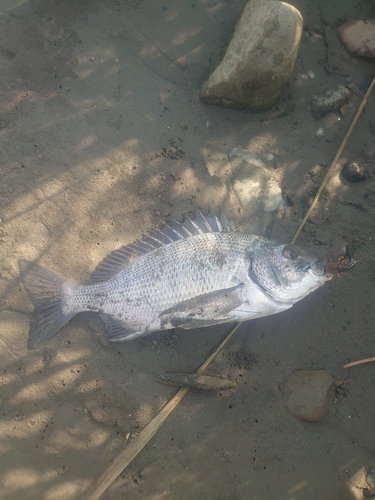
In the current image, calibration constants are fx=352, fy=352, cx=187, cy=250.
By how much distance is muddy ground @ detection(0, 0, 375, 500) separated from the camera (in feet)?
12.4

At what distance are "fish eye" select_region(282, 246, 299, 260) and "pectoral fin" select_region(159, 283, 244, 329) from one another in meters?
0.56

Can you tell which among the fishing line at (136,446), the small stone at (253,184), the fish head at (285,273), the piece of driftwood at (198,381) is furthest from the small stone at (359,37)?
the piece of driftwood at (198,381)

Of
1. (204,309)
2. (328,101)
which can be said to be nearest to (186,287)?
(204,309)

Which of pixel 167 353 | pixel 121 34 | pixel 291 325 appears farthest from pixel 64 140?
pixel 291 325

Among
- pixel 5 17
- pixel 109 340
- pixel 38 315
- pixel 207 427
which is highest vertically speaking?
pixel 5 17

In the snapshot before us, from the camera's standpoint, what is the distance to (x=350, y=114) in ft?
15.9

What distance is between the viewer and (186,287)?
3.67 meters

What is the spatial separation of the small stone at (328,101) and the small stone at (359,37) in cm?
63

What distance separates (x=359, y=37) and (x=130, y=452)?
6.03 meters

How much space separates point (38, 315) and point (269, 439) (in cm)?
289

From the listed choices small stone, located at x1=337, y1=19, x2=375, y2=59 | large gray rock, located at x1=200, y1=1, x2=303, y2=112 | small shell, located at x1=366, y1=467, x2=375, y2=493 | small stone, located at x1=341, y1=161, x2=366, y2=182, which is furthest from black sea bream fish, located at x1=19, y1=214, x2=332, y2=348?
small stone, located at x1=337, y1=19, x2=375, y2=59

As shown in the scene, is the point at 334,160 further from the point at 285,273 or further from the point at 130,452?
the point at 130,452

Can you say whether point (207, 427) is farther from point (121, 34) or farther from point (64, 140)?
point (121, 34)

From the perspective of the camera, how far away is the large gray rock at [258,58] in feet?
13.8
